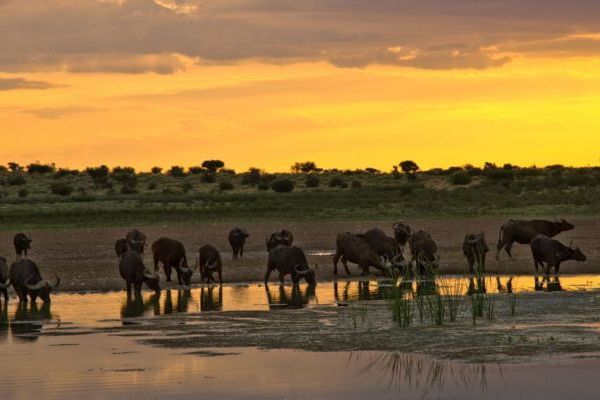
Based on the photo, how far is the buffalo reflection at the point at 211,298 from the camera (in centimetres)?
2599

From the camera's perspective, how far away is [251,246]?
4759 cm

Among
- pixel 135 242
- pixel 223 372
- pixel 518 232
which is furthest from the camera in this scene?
pixel 518 232

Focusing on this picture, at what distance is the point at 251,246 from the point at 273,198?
30.8 m

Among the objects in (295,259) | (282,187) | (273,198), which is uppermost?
(282,187)

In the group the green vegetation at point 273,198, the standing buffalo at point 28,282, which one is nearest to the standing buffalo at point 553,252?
the standing buffalo at point 28,282

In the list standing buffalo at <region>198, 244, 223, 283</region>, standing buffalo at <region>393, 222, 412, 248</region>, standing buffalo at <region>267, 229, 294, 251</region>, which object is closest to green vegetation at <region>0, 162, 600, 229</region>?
standing buffalo at <region>393, 222, 412, 248</region>

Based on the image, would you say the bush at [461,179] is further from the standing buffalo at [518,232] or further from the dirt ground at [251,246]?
the standing buffalo at [518,232]

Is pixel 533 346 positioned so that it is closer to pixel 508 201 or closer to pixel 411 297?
pixel 411 297

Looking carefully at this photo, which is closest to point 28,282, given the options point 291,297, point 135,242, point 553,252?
point 291,297

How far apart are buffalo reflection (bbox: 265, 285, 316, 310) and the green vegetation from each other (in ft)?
107

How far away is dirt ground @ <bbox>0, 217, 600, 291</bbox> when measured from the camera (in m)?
35.0

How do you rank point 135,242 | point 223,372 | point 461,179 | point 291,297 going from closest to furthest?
point 223,372 → point 291,297 → point 135,242 → point 461,179

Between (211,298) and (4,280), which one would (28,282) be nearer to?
(4,280)

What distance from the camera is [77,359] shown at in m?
18.7
